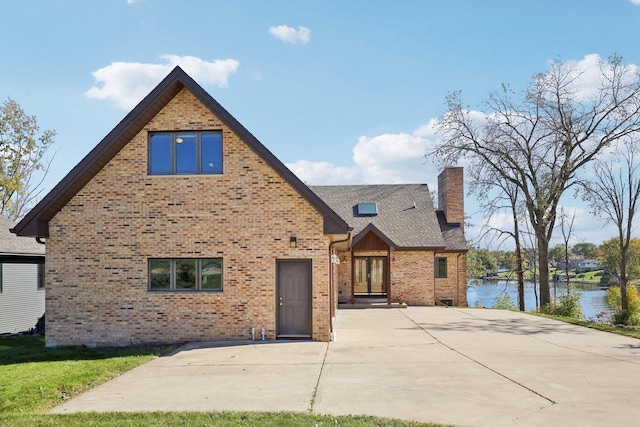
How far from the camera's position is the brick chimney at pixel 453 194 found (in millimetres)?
30156

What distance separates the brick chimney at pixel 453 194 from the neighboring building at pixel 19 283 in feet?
67.8

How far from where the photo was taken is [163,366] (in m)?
10.7

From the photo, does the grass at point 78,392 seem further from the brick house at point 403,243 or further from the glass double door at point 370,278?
the glass double door at point 370,278

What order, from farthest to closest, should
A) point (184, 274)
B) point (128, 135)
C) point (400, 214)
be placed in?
1. point (400, 214)
2. point (184, 274)
3. point (128, 135)

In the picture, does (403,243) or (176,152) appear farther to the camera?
(403,243)

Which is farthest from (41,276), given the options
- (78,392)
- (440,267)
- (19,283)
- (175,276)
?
(440,267)

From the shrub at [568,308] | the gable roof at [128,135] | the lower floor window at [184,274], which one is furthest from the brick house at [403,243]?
the gable roof at [128,135]

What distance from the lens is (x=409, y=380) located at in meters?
9.12

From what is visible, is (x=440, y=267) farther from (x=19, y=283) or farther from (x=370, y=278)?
(x=19, y=283)

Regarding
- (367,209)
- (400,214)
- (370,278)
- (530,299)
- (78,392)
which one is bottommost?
(530,299)

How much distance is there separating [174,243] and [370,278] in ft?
51.6

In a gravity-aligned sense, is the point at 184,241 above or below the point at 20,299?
above

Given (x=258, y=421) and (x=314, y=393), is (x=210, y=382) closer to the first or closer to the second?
(x=314, y=393)

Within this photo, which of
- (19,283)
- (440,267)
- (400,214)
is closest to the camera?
(19,283)
